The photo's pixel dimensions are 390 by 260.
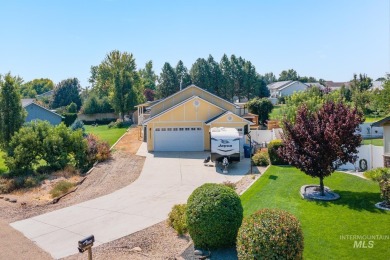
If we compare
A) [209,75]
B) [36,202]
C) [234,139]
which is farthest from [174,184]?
[209,75]

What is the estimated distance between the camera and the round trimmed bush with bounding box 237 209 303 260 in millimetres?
7031

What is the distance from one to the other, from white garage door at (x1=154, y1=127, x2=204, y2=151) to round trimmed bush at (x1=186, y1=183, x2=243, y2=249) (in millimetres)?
18948

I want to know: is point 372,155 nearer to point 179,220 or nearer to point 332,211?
point 332,211

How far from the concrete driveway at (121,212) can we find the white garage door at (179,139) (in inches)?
261

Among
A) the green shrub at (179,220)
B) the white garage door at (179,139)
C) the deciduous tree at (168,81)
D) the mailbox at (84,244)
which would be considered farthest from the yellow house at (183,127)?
the deciduous tree at (168,81)

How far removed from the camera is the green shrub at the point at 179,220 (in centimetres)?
1069

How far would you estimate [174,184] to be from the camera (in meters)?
18.0

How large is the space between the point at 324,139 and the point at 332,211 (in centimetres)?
275

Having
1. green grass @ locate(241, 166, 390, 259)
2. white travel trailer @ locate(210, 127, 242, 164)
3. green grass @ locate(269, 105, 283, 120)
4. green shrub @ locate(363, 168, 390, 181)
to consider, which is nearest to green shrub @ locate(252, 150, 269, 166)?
white travel trailer @ locate(210, 127, 242, 164)

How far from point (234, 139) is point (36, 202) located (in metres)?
12.2

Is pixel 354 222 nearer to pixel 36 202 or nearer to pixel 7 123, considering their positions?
pixel 36 202

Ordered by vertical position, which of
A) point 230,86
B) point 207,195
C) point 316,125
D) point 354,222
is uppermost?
point 230,86

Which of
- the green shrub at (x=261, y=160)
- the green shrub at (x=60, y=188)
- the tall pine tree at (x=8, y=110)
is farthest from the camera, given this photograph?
the tall pine tree at (x=8, y=110)

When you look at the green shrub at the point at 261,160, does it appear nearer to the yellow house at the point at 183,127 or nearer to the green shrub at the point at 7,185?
the yellow house at the point at 183,127
